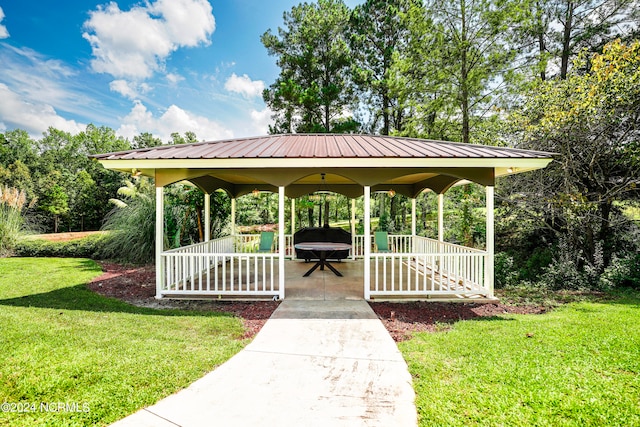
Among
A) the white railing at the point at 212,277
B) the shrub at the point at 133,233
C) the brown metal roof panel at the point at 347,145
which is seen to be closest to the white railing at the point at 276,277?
the white railing at the point at 212,277

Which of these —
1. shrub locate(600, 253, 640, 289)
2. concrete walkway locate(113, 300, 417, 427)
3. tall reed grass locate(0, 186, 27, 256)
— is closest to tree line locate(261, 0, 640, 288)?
shrub locate(600, 253, 640, 289)

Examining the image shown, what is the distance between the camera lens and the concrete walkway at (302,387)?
90.5 inches

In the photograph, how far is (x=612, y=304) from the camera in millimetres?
5879

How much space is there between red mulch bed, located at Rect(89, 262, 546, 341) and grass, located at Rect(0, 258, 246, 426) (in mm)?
331

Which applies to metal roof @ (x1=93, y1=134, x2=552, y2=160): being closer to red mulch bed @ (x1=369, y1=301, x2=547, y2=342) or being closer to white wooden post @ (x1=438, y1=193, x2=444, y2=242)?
white wooden post @ (x1=438, y1=193, x2=444, y2=242)

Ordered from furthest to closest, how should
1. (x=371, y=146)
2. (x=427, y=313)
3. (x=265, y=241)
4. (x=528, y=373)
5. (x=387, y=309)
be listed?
(x=265, y=241) < (x=371, y=146) < (x=387, y=309) < (x=427, y=313) < (x=528, y=373)

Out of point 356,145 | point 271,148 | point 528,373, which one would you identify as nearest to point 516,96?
point 356,145

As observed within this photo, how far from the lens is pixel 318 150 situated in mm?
6164

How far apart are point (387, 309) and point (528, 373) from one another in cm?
250

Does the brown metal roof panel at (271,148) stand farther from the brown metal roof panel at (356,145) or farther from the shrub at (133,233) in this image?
the shrub at (133,233)

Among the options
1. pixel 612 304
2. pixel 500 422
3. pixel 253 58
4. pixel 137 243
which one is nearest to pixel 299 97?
pixel 253 58

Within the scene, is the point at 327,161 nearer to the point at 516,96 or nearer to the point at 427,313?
the point at 427,313

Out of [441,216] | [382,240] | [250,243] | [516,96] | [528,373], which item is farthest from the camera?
[516,96]

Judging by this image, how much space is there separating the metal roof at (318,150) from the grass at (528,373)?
3094mm
